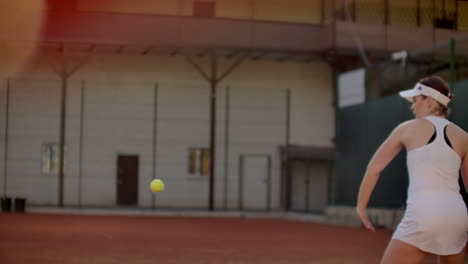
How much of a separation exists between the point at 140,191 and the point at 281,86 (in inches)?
310

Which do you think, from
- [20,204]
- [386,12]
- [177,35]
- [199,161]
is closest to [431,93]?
[20,204]

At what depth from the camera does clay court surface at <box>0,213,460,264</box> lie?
1291cm

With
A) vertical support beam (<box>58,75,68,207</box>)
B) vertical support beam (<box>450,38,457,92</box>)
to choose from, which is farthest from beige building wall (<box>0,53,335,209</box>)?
vertical support beam (<box>450,38,457,92</box>)

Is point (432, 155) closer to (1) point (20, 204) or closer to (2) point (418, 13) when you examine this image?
(1) point (20, 204)

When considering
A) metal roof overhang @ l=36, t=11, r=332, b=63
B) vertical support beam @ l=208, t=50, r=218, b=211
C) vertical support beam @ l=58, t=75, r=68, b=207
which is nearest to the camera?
metal roof overhang @ l=36, t=11, r=332, b=63

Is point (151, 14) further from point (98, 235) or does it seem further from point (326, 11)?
point (98, 235)

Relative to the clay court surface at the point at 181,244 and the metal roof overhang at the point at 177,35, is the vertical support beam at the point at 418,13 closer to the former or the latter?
the metal roof overhang at the point at 177,35

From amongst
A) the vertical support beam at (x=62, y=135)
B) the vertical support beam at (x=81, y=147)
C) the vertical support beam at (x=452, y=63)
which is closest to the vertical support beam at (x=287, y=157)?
the vertical support beam at (x=81, y=147)

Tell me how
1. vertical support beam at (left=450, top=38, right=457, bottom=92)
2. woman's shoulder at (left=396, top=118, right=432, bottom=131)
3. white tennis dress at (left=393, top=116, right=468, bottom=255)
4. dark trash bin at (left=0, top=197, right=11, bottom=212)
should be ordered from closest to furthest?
white tennis dress at (left=393, top=116, right=468, bottom=255) < woman's shoulder at (left=396, top=118, right=432, bottom=131) < vertical support beam at (left=450, top=38, right=457, bottom=92) < dark trash bin at (left=0, top=197, right=11, bottom=212)

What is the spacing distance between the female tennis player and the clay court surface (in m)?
7.96

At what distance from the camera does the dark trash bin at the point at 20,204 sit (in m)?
30.7

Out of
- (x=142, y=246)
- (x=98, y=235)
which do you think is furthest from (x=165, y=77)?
(x=142, y=246)

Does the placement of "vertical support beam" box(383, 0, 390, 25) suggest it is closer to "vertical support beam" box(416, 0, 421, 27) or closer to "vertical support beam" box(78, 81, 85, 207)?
"vertical support beam" box(416, 0, 421, 27)

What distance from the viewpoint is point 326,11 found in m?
35.9
